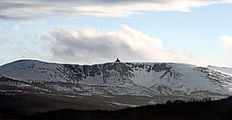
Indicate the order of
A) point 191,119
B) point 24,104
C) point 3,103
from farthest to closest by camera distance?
point 24,104 < point 3,103 < point 191,119

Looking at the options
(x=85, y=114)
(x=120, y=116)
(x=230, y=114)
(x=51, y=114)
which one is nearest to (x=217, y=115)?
(x=230, y=114)

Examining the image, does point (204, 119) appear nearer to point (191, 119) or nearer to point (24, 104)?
point (191, 119)

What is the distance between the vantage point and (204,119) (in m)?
43.3

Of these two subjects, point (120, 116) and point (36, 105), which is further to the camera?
point (36, 105)

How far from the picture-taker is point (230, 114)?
147 feet

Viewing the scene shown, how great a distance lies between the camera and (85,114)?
1863 inches

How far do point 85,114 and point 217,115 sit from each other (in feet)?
36.0

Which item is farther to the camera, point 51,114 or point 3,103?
point 3,103

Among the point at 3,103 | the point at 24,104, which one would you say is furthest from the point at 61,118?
the point at 24,104

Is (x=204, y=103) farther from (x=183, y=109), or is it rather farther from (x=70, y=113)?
(x=70, y=113)

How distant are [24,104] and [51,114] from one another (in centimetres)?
9860

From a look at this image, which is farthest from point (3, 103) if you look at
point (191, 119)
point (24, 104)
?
point (191, 119)

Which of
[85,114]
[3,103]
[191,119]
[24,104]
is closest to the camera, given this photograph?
[191,119]

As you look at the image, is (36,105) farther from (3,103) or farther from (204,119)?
(204,119)
